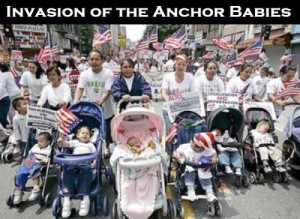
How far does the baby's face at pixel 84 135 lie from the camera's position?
4141 mm

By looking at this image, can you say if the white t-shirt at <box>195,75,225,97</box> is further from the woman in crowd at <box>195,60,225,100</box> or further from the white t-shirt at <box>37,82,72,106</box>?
the white t-shirt at <box>37,82,72,106</box>

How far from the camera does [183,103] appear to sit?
469 cm

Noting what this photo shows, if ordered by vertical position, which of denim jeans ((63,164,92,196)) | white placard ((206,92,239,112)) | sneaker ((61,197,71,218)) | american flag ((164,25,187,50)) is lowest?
sneaker ((61,197,71,218))

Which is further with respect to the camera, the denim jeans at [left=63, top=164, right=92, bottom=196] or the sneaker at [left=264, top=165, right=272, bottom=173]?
the sneaker at [left=264, top=165, right=272, bottom=173]

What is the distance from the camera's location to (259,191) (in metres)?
4.45

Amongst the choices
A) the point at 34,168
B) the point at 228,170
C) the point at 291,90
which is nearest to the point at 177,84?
the point at 228,170

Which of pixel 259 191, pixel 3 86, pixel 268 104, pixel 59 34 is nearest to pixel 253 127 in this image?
pixel 268 104

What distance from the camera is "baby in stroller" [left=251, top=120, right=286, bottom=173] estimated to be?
460cm

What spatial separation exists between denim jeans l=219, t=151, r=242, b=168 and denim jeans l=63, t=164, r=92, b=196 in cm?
215

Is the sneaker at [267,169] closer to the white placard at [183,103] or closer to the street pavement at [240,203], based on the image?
the street pavement at [240,203]

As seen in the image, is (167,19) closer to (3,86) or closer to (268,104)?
(268,104)

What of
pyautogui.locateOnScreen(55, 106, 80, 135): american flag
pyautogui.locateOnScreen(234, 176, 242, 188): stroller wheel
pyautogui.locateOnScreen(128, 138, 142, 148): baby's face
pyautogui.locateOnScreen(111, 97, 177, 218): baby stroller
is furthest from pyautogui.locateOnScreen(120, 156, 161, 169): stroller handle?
pyautogui.locateOnScreen(234, 176, 242, 188): stroller wheel

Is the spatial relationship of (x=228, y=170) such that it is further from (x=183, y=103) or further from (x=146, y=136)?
(x=146, y=136)

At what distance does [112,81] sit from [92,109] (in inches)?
27.4
